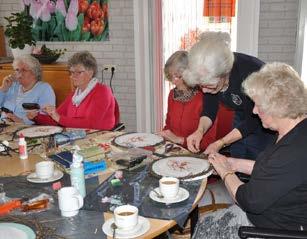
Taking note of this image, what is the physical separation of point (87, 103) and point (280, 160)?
1.82 metres

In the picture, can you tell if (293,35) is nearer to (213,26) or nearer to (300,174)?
(213,26)

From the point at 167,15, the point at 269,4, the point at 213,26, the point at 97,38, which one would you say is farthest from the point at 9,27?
the point at 269,4

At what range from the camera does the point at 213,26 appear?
12.8 ft

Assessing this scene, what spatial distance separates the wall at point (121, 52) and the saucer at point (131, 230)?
300 centimetres

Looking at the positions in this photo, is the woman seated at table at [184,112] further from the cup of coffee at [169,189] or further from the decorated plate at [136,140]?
the cup of coffee at [169,189]

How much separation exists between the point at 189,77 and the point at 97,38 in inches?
94.3

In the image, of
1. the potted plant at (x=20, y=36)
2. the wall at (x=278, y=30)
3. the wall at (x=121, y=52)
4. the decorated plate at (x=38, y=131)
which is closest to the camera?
the decorated plate at (x=38, y=131)

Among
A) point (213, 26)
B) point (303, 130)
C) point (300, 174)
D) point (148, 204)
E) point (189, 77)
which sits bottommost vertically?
point (148, 204)

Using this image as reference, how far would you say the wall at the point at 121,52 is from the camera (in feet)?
13.8

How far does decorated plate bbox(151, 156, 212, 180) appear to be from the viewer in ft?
6.04

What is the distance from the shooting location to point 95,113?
9.67 ft

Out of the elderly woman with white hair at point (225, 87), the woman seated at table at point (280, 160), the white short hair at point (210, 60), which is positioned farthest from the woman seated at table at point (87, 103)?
the woman seated at table at point (280, 160)

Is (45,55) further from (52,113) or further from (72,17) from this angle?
(52,113)

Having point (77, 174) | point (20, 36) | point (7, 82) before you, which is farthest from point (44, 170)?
point (20, 36)
